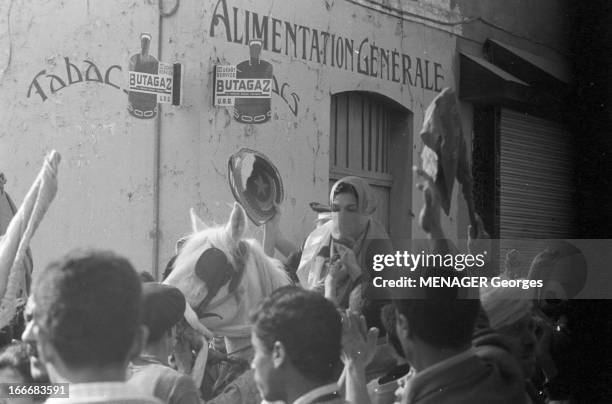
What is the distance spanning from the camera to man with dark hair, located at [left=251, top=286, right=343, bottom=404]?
220 cm

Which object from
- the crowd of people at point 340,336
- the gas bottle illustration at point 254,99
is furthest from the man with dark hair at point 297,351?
the gas bottle illustration at point 254,99

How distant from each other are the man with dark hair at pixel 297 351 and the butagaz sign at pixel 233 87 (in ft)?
2.67

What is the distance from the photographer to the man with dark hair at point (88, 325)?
1723 mm

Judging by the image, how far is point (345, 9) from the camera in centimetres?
287

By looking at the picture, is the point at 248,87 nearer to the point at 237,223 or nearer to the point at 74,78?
the point at 237,223

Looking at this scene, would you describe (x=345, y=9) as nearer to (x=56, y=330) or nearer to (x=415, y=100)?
(x=415, y=100)

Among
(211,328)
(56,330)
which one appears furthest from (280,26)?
(56,330)

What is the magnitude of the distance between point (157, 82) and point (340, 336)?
1.03 m

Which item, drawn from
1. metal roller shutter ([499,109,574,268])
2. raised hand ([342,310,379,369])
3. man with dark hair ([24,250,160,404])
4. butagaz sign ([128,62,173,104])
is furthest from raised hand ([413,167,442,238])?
man with dark hair ([24,250,160,404])

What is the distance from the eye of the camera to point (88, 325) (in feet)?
5.65

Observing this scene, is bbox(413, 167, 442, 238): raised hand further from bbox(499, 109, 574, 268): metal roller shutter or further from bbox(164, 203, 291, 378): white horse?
bbox(164, 203, 291, 378): white horse

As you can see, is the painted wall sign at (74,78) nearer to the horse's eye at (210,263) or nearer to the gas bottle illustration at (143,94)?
the gas bottle illustration at (143,94)

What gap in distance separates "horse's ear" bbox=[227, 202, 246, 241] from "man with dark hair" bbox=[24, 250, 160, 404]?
1.23m

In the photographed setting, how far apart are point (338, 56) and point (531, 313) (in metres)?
0.85
